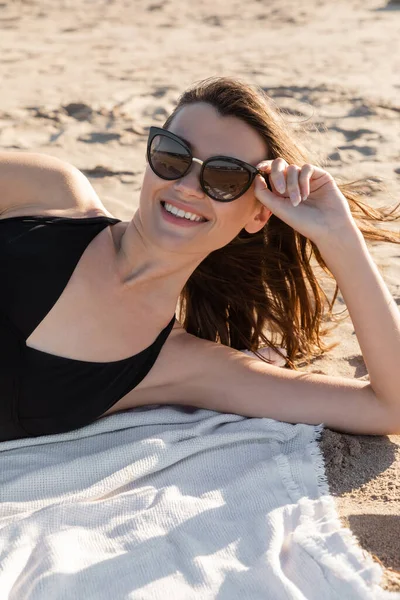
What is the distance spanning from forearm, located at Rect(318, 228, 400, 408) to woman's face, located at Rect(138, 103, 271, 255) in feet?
1.27

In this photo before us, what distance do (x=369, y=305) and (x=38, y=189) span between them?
1.31 meters

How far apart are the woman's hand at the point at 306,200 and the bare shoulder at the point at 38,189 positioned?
27.1 inches

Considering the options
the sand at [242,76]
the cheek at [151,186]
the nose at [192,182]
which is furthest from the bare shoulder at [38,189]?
the sand at [242,76]

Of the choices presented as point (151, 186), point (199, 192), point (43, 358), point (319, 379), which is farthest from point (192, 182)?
point (319, 379)

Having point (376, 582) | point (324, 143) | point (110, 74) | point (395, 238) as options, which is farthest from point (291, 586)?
point (110, 74)

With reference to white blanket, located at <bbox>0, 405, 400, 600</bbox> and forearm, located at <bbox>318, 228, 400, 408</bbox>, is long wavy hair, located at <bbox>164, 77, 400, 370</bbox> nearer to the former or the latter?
forearm, located at <bbox>318, 228, 400, 408</bbox>

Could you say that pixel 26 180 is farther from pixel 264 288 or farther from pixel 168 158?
pixel 264 288

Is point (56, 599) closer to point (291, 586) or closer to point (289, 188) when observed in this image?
point (291, 586)

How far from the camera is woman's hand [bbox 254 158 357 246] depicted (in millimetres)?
2982

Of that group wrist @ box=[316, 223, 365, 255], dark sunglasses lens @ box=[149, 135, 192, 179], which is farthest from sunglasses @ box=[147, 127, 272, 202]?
wrist @ box=[316, 223, 365, 255]

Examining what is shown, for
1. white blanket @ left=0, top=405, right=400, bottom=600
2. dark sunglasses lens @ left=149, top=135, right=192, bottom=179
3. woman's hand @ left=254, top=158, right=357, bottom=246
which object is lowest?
white blanket @ left=0, top=405, right=400, bottom=600

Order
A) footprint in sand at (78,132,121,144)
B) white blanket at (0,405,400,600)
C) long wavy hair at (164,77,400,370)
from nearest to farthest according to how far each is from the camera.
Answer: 1. white blanket at (0,405,400,600)
2. long wavy hair at (164,77,400,370)
3. footprint in sand at (78,132,121,144)

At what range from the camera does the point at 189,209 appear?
2.88m

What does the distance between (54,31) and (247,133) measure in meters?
7.48
